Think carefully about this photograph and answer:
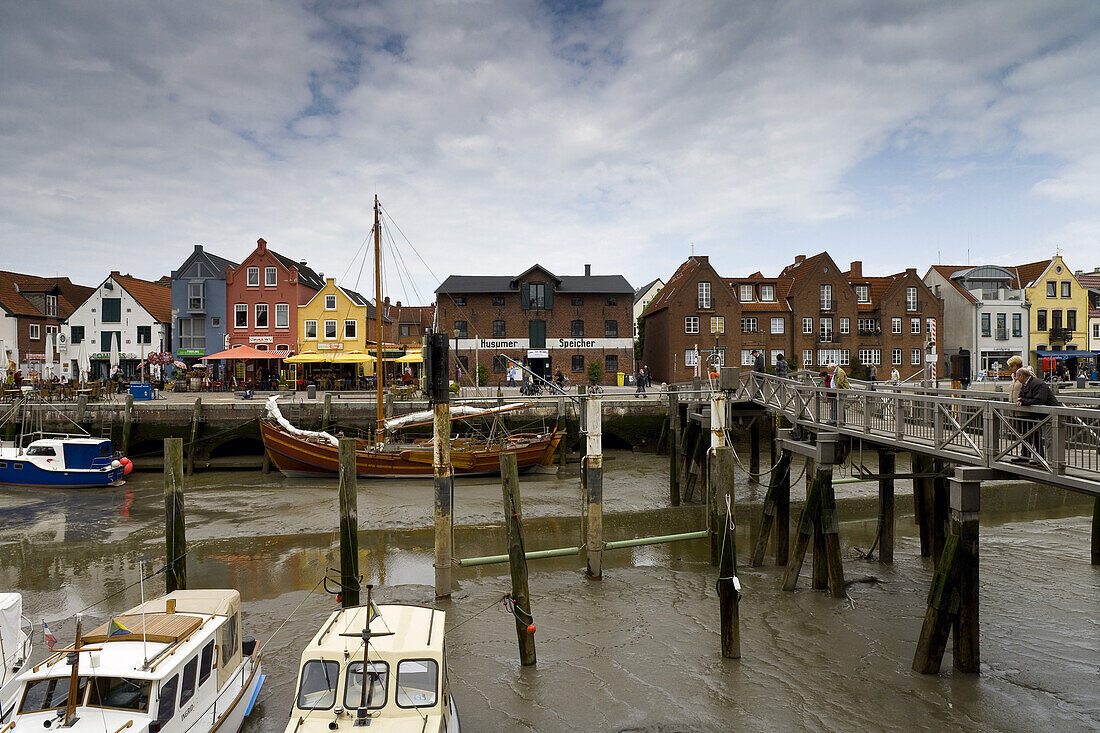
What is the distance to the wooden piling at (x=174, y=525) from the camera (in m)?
11.6

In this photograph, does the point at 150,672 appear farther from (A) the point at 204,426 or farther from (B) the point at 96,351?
(B) the point at 96,351

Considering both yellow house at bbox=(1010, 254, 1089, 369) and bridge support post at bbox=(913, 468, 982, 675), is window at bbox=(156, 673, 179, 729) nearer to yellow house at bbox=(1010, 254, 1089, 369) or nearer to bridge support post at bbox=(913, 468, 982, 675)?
bridge support post at bbox=(913, 468, 982, 675)

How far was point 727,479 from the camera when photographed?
1209cm

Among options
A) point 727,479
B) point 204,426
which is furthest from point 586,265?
point 727,479

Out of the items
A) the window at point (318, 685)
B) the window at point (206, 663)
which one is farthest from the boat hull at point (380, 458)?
the window at point (318, 685)

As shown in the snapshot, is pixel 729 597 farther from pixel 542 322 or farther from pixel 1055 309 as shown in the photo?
pixel 1055 309

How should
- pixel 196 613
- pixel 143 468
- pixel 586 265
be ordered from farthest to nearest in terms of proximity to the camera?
pixel 586 265 < pixel 143 468 < pixel 196 613

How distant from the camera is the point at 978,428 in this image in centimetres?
1044

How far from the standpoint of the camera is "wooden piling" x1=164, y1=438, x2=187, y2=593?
11562 millimetres

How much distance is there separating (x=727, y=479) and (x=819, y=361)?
40.1 meters

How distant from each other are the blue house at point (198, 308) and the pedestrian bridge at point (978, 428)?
43.1m

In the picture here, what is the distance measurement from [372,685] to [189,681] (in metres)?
2.31

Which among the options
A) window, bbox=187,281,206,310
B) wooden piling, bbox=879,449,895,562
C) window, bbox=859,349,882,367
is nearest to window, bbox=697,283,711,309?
window, bbox=859,349,882,367

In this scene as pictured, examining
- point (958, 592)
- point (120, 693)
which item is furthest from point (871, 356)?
point (120, 693)
